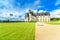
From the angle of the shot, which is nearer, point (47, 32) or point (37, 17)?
point (47, 32)

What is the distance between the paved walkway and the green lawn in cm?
10

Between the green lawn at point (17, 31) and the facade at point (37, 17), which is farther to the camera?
the facade at point (37, 17)

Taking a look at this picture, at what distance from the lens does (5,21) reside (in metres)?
2.48

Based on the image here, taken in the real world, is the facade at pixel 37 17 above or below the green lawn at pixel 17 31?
above

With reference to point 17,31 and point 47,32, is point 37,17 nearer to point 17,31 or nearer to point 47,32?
point 47,32

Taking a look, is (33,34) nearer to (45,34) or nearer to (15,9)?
(45,34)

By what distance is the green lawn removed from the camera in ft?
7.43

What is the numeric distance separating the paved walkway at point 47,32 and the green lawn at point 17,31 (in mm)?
104

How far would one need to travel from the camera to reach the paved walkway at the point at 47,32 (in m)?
2.26

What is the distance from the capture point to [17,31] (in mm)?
2348

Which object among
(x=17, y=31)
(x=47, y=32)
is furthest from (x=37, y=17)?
(x=17, y=31)

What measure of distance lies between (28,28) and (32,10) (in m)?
0.38

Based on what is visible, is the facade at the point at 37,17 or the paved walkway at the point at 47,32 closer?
the paved walkway at the point at 47,32

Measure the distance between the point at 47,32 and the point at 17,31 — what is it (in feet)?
1.98
